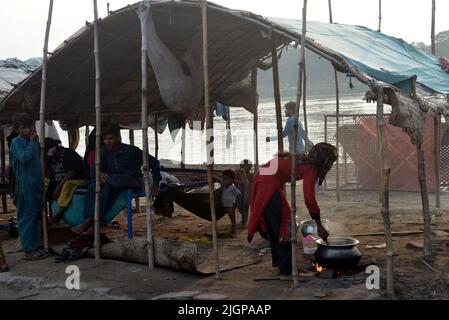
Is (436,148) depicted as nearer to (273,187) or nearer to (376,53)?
(376,53)

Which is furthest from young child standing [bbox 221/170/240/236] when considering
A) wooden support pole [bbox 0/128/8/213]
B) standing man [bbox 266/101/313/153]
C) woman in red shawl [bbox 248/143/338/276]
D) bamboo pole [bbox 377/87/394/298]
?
wooden support pole [bbox 0/128/8/213]

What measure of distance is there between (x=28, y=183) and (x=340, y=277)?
377cm

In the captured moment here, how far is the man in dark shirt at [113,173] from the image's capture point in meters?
6.72

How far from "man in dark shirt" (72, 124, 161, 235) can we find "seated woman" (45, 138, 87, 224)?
437 millimetres

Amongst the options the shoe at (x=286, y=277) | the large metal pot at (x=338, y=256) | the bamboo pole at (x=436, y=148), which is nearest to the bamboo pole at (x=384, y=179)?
the large metal pot at (x=338, y=256)

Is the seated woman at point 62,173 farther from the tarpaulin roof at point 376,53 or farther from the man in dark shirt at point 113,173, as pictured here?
the tarpaulin roof at point 376,53

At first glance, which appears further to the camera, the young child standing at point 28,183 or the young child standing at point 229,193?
the young child standing at point 229,193

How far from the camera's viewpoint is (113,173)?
6.85 metres

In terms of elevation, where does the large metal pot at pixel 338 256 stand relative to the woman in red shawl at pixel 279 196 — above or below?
below

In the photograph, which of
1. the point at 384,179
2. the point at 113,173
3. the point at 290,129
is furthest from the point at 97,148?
the point at 290,129

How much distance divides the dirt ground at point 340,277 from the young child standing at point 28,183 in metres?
0.31

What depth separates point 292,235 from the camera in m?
5.22
